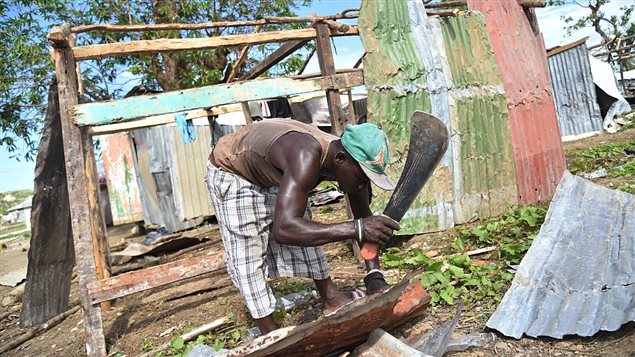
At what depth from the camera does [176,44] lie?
371 centimetres

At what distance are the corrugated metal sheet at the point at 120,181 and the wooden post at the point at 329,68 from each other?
8.40 m

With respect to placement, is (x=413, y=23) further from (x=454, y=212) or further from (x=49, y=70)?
(x=49, y=70)

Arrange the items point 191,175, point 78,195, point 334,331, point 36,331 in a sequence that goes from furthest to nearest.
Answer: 1. point 191,175
2. point 36,331
3. point 78,195
4. point 334,331

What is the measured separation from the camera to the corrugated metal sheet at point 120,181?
11500mm

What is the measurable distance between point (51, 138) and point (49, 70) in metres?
7.99

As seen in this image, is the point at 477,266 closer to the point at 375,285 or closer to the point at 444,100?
the point at 375,285

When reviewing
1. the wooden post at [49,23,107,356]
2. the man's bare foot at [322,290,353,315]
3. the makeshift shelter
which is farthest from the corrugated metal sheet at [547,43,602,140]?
the wooden post at [49,23,107,356]

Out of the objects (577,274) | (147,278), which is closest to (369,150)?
(577,274)

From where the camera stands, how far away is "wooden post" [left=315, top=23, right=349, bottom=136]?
4305 mm

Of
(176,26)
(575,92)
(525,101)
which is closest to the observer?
(176,26)

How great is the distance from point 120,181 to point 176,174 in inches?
116

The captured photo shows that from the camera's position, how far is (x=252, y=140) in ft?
8.50

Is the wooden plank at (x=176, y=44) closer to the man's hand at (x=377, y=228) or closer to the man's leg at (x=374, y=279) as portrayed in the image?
the man's leg at (x=374, y=279)

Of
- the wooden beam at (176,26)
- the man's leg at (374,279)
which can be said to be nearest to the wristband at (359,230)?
the man's leg at (374,279)
